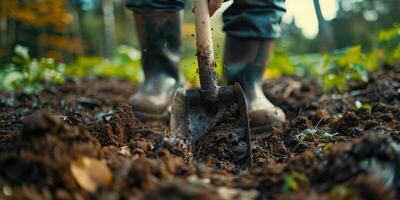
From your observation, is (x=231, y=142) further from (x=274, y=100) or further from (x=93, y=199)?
(x=274, y=100)

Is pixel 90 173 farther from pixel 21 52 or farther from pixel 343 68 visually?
pixel 21 52

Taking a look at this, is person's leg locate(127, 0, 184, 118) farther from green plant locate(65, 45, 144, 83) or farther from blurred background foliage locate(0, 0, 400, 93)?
green plant locate(65, 45, 144, 83)

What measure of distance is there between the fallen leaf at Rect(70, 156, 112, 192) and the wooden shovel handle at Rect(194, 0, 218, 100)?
2.81 feet

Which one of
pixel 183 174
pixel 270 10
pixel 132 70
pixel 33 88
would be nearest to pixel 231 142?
pixel 183 174

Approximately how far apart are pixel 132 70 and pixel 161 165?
515cm

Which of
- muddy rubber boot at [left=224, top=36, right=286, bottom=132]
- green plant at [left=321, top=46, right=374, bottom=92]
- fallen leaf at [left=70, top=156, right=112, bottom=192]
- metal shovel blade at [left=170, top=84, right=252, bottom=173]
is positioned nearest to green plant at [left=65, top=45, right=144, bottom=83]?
green plant at [left=321, top=46, right=374, bottom=92]

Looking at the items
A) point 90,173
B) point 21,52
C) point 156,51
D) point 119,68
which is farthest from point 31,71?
point 90,173

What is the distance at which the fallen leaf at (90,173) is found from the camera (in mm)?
1044

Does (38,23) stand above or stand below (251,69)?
above

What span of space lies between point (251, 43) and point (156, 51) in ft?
2.24

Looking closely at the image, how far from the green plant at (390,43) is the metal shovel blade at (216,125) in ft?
7.19

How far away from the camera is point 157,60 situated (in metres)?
2.74

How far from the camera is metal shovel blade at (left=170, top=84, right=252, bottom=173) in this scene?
169 cm

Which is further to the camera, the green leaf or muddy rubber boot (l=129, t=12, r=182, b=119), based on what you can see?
the green leaf
